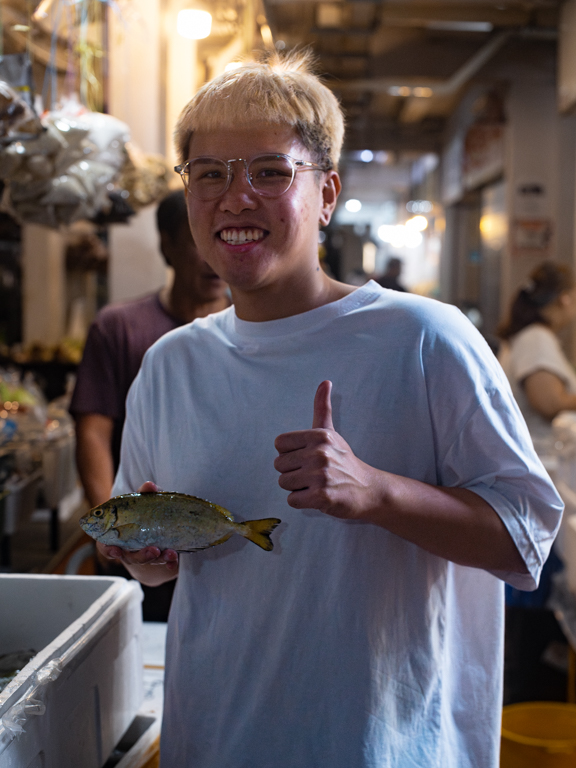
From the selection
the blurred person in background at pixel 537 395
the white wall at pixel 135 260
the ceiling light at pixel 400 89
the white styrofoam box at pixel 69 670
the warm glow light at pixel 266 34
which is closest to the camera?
the white styrofoam box at pixel 69 670

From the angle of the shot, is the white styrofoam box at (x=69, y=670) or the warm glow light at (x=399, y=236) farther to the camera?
the warm glow light at (x=399, y=236)

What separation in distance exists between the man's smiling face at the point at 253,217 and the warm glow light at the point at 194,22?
3251mm

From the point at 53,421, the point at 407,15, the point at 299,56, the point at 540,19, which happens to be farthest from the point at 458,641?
the point at 540,19

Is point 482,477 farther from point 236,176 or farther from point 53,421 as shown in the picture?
point 53,421

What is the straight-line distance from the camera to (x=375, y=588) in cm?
111

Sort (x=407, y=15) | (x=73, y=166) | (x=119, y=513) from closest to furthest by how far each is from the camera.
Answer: (x=119, y=513) < (x=73, y=166) < (x=407, y=15)

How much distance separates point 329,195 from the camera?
1.25m

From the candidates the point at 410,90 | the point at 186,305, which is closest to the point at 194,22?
the point at 186,305

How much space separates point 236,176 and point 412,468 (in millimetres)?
523

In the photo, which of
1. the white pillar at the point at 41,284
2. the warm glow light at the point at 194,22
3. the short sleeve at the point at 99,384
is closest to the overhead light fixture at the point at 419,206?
the white pillar at the point at 41,284

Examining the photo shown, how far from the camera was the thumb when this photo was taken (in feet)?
3.32

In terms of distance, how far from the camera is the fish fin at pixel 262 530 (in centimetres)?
108

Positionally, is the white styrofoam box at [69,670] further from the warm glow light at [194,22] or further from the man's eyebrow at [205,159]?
the warm glow light at [194,22]

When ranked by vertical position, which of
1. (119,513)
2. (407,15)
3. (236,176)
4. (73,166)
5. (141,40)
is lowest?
(119,513)
